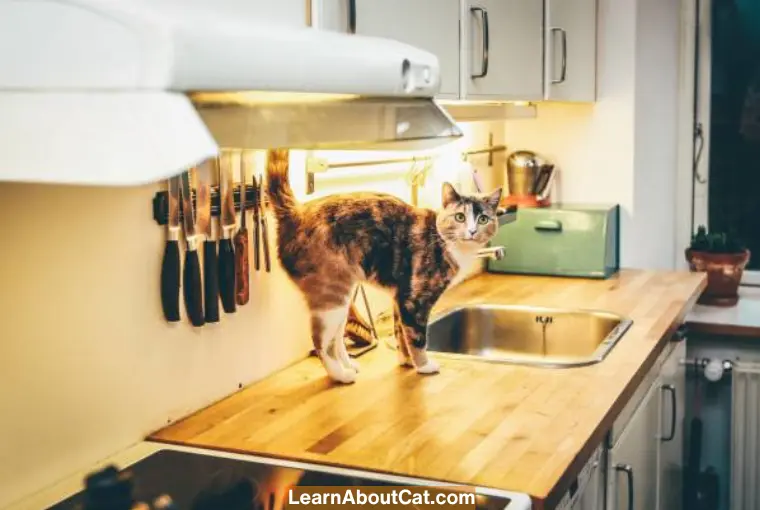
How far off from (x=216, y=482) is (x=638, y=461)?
1.22m

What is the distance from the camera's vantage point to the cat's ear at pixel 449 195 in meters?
2.23

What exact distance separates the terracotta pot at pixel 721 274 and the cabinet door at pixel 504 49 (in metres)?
1.07

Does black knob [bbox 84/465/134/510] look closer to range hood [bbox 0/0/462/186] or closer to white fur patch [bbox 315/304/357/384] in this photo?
range hood [bbox 0/0/462/186]

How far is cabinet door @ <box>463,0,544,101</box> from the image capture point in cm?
240

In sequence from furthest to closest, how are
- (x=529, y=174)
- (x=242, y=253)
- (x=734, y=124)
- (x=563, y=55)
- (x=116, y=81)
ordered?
(x=734, y=124), (x=529, y=174), (x=563, y=55), (x=242, y=253), (x=116, y=81)

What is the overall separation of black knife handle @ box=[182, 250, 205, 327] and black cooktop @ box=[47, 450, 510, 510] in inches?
10.9

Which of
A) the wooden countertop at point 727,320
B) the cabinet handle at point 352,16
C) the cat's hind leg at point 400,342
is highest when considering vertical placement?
the cabinet handle at point 352,16

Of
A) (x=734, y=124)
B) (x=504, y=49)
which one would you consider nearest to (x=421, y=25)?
(x=504, y=49)

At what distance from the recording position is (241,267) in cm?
205

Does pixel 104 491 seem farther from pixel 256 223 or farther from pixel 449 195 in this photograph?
pixel 449 195

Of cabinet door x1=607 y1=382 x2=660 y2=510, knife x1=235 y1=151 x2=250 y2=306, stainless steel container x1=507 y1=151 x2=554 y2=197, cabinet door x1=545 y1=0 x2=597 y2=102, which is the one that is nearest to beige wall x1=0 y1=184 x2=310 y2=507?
knife x1=235 y1=151 x2=250 y2=306

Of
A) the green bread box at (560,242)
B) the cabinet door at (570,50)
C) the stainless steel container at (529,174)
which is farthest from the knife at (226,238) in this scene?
the stainless steel container at (529,174)

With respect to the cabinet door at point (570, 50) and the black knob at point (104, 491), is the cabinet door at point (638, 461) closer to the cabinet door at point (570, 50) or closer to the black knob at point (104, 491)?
the cabinet door at point (570, 50)

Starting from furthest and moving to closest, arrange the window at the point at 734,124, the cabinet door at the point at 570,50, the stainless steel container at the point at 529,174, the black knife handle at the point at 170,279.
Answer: the window at the point at 734,124 → the stainless steel container at the point at 529,174 → the cabinet door at the point at 570,50 → the black knife handle at the point at 170,279
